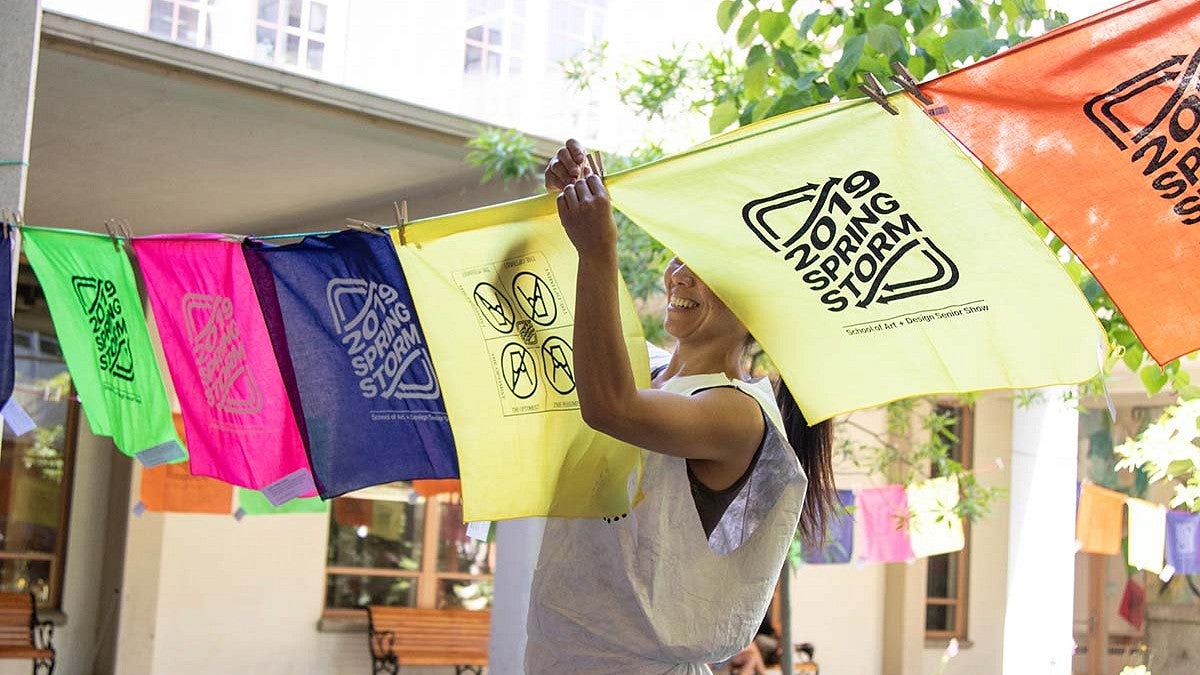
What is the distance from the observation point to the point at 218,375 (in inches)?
157

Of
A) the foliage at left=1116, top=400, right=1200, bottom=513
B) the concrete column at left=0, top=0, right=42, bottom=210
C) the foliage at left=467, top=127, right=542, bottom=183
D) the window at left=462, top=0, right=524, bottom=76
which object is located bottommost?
the foliage at left=1116, top=400, right=1200, bottom=513

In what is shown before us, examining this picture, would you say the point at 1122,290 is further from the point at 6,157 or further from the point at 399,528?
the point at 399,528

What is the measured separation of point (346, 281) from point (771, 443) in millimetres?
1443

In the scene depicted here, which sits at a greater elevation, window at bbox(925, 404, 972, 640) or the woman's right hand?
the woman's right hand

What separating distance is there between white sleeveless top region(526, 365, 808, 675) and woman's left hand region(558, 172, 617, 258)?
1.09 feet

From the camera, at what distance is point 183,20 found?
23.6 feet

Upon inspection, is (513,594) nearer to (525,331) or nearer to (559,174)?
(525,331)

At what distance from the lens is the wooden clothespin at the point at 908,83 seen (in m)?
2.13

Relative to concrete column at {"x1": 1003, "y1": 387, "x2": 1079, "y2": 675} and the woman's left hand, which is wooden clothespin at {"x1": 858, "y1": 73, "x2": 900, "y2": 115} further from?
concrete column at {"x1": 1003, "y1": 387, "x2": 1079, "y2": 675}

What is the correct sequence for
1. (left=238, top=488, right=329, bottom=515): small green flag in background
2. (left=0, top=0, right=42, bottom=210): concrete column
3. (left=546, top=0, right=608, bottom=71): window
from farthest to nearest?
(left=546, top=0, right=608, bottom=71): window, (left=238, top=488, right=329, bottom=515): small green flag in background, (left=0, top=0, right=42, bottom=210): concrete column

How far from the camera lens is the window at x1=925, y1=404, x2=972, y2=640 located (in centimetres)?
1475

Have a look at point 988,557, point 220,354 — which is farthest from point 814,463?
point 988,557

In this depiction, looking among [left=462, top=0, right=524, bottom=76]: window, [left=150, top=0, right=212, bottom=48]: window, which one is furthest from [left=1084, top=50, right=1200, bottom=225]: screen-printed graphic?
[left=462, top=0, right=524, bottom=76]: window

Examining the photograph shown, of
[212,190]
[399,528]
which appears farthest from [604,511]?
[399,528]
